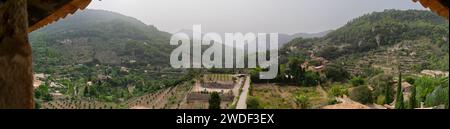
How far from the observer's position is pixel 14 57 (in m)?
2.12

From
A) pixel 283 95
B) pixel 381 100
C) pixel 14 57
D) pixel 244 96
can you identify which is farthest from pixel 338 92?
pixel 14 57

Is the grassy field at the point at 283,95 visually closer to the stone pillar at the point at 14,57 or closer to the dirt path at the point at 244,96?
the dirt path at the point at 244,96

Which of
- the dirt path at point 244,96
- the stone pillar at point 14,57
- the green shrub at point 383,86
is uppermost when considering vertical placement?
the stone pillar at point 14,57

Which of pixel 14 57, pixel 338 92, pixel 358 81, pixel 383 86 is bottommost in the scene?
pixel 338 92

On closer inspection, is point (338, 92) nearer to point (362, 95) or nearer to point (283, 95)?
point (362, 95)

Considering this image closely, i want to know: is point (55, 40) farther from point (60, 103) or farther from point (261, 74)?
point (261, 74)

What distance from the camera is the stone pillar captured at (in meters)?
2.09

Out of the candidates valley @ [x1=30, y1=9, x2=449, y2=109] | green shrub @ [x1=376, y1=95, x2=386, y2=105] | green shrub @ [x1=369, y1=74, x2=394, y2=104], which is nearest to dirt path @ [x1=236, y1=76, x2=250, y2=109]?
valley @ [x1=30, y1=9, x2=449, y2=109]

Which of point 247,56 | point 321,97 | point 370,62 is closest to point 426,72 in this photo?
point 370,62

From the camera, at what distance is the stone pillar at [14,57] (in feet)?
6.86

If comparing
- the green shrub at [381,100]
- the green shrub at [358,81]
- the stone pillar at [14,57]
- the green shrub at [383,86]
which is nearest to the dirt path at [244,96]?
the green shrub at [358,81]

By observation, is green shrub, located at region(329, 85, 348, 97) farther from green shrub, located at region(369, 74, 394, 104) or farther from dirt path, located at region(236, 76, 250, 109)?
dirt path, located at region(236, 76, 250, 109)

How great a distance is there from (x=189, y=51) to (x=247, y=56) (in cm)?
1213
